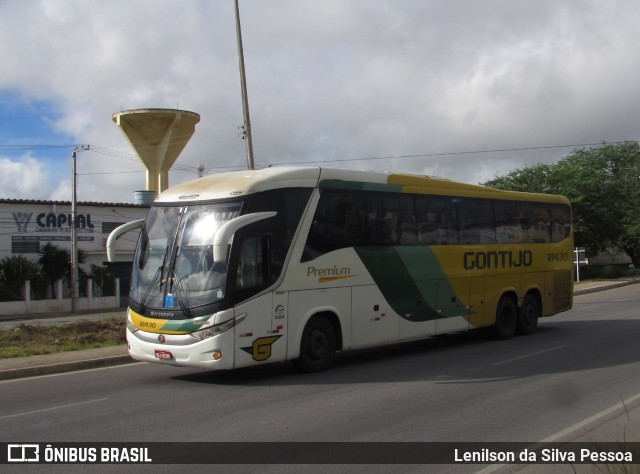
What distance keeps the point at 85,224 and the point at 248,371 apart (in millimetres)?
35630

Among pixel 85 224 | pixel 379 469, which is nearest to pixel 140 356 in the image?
pixel 379 469

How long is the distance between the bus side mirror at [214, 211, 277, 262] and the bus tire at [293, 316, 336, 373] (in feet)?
7.05

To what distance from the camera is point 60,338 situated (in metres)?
17.3

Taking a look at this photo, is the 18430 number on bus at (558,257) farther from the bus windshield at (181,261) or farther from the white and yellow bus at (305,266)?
the bus windshield at (181,261)

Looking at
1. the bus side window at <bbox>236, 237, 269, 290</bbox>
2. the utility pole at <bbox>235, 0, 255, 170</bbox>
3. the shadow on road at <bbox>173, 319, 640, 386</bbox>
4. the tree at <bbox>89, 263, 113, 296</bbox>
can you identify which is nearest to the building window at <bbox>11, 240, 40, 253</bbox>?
the tree at <bbox>89, 263, 113, 296</bbox>

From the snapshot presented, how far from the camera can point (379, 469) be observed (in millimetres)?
6168

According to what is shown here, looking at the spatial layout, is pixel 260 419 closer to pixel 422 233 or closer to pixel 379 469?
pixel 379 469

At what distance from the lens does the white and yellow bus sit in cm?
1034

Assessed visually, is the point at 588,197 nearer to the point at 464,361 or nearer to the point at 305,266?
the point at 464,361

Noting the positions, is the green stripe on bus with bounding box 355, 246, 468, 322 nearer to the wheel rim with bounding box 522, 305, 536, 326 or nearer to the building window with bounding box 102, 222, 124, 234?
the wheel rim with bounding box 522, 305, 536, 326

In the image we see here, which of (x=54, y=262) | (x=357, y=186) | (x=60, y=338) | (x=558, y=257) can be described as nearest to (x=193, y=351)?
(x=357, y=186)

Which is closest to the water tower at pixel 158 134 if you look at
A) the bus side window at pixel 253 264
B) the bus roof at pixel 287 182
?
the bus roof at pixel 287 182

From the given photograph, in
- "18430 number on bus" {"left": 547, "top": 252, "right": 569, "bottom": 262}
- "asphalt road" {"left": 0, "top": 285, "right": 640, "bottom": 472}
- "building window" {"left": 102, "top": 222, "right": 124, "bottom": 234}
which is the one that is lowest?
"asphalt road" {"left": 0, "top": 285, "right": 640, "bottom": 472}

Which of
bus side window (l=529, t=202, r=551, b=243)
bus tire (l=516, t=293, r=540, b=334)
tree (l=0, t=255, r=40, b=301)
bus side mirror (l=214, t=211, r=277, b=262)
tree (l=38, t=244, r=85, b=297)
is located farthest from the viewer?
tree (l=38, t=244, r=85, b=297)
